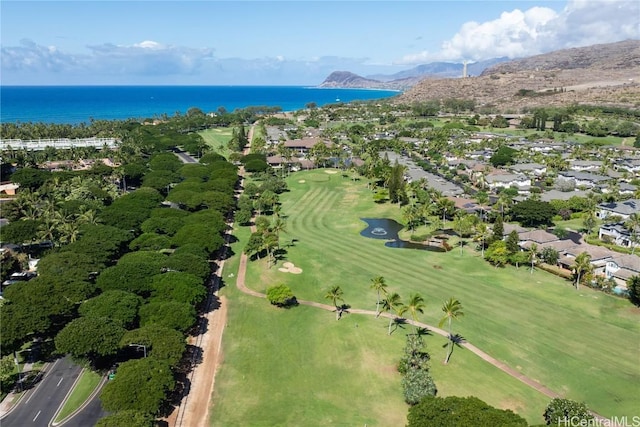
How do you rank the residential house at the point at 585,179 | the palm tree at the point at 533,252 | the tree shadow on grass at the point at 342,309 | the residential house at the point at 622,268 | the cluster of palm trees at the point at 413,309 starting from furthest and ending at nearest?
the residential house at the point at 585,179 < the palm tree at the point at 533,252 < the residential house at the point at 622,268 < the tree shadow on grass at the point at 342,309 < the cluster of palm trees at the point at 413,309

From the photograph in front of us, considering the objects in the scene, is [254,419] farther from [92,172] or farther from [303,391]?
[92,172]

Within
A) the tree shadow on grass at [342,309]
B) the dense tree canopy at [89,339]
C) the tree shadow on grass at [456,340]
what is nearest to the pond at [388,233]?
the tree shadow on grass at [342,309]

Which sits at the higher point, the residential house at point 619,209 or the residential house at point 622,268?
the residential house at point 619,209

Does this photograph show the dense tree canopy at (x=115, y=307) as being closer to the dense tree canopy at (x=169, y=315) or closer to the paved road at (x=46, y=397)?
the dense tree canopy at (x=169, y=315)

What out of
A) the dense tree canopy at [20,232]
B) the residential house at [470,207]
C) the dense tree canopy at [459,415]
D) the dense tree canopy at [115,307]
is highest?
the dense tree canopy at [20,232]

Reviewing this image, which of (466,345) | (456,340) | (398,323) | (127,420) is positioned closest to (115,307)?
(127,420)

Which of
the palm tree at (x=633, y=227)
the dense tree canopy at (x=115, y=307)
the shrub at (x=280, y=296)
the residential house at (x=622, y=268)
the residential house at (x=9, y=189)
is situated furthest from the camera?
the residential house at (x=9, y=189)

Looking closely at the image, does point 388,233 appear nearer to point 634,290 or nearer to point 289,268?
point 289,268
